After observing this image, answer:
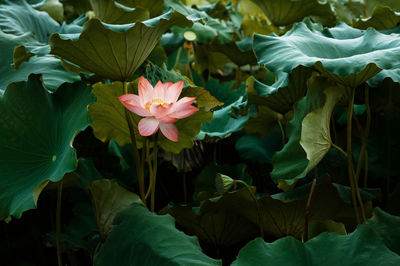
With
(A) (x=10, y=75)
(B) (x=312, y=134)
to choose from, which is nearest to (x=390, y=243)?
(B) (x=312, y=134)

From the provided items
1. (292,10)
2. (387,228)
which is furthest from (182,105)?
(292,10)

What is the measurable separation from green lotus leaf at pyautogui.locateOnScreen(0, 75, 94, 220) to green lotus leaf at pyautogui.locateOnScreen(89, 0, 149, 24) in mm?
318

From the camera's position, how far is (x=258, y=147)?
4.13 ft

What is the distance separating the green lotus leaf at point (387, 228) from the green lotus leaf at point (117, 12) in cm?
73

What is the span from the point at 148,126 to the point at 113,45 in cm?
15

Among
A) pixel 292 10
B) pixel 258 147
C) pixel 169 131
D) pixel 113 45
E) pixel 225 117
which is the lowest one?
pixel 258 147

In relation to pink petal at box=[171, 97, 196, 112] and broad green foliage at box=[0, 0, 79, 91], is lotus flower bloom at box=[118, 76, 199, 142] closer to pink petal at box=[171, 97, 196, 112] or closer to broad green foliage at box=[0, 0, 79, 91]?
pink petal at box=[171, 97, 196, 112]

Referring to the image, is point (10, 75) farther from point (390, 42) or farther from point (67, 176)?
point (390, 42)

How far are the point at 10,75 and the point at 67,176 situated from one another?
0.34 meters

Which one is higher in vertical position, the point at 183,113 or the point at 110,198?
the point at 183,113

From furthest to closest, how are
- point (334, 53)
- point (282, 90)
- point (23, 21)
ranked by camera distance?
point (23, 21), point (282, 90), point (334, 53)

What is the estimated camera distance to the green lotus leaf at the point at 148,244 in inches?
29.5

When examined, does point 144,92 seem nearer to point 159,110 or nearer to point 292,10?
point 159,110

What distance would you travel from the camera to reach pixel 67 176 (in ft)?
3.07
